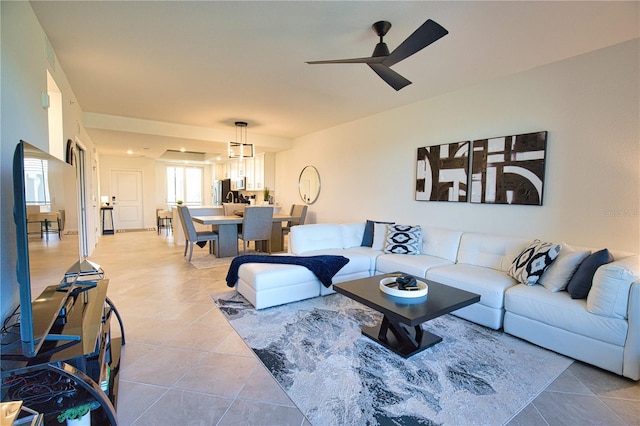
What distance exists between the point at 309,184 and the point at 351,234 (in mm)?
2517

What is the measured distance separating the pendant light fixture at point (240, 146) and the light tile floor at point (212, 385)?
320cm

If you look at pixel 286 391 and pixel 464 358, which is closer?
pixel 286 391

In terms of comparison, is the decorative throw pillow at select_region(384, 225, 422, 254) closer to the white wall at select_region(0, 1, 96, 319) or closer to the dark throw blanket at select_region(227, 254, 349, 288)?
the dark throw blanket at select_region(227, 254, 349, 288)

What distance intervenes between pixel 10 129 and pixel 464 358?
3.43 meters

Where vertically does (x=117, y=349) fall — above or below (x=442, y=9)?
below

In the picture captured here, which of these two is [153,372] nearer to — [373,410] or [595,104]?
[373,410]

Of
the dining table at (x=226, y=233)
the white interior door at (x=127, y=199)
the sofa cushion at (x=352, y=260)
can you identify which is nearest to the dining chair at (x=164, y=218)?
the white interior door at (x=127, y=199)

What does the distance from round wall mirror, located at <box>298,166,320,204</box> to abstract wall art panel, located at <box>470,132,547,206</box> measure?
3.46 meters

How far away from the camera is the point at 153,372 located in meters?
2.13

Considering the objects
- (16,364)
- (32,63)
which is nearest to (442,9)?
(32,63)

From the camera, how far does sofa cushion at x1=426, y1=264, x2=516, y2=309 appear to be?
2.75m

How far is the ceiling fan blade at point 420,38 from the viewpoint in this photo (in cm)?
181

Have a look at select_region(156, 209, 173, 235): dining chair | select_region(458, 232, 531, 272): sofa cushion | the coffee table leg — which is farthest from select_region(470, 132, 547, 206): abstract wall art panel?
select_region(156, 209, 173, 235): dining chair

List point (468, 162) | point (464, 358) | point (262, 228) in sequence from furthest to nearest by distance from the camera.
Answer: point (262, 228) < point (468, 162) < point (464, 358)
